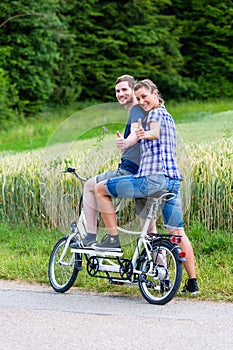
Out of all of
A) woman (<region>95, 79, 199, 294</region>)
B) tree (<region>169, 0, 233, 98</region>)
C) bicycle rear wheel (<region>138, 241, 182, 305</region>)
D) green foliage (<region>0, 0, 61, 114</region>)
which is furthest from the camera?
tree (<region>169, 0, 233, 98</region>)

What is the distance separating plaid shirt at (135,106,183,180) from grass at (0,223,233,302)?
101 centimetres

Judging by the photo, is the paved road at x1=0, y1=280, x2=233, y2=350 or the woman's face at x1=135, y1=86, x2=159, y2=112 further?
the woman's face at x1=135, y1=86, x2=159, y2=112

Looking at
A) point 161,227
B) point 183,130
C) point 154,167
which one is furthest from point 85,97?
point 154,167

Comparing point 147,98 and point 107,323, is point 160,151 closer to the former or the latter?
point 147,98

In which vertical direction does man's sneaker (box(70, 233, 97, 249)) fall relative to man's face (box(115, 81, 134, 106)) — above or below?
below

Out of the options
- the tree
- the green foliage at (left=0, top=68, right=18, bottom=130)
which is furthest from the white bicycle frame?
the tree

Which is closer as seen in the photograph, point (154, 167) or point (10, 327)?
point (10, 327)

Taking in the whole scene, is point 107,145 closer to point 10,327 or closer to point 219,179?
point 219,179

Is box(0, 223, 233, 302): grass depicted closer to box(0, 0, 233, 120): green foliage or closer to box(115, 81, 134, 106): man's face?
box(115, 81, 134, 106): man's face

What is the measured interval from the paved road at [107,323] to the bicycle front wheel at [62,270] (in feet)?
0.28

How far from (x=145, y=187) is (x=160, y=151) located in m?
0.32

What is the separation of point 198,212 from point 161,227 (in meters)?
0.43

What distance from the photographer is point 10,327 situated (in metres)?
5.64

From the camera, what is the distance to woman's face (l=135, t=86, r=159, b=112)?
6.47 meters
